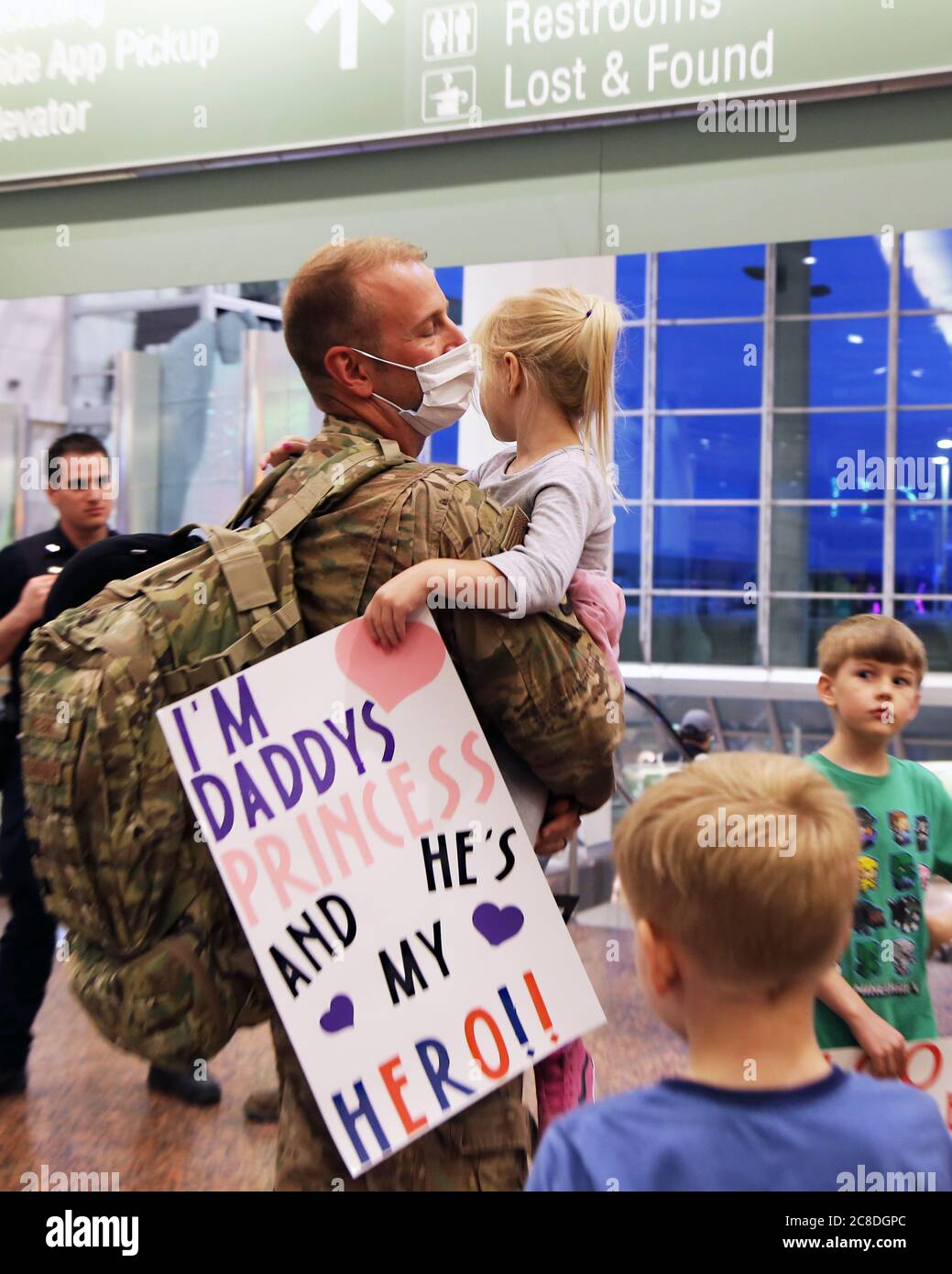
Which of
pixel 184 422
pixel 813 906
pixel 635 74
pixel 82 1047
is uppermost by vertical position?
pixel 635 74

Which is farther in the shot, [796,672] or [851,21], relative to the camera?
[796,672]

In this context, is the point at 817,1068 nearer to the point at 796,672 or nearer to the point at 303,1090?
the point at 303,1090

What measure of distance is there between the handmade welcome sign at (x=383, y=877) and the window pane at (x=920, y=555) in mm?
2635

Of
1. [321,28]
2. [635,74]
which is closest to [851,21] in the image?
[635,74]

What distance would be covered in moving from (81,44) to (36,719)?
296 centimetres

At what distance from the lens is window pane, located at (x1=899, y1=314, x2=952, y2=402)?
3336 millimetres

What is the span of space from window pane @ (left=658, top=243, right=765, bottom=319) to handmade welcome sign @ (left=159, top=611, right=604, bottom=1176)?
2172 mm

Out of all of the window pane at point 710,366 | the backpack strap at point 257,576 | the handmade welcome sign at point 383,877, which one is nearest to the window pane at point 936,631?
the window pane at point 710,366

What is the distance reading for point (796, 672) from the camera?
382cm

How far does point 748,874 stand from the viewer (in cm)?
106

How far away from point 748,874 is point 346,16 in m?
3.10

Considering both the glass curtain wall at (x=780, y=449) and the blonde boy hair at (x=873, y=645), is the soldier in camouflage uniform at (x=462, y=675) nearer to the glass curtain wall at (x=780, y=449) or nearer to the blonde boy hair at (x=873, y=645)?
the blonde boy hair at (x=873, y=645)

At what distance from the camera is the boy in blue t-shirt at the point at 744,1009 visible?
1000mm

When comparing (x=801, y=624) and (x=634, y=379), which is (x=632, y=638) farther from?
(x=634, y=379)
